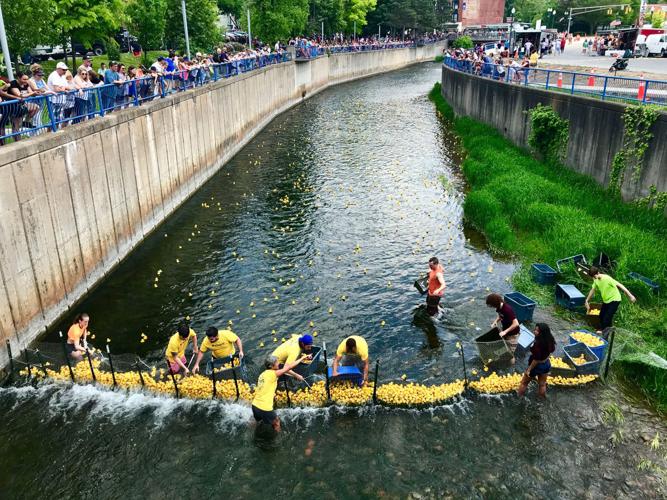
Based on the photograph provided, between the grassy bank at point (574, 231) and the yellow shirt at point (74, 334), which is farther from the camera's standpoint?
the grassy bank at point (574, 231)

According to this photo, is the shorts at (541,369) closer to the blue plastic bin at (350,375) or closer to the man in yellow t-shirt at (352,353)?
the man in yellow t-shirt at (352,353)

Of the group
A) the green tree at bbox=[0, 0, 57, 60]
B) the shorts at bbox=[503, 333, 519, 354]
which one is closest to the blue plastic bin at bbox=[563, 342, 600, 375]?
the shorts at bbox=[503, 333, 519, 354]

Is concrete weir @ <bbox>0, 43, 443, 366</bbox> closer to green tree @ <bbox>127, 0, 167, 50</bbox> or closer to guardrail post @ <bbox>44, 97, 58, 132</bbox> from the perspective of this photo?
guardrail post @ <bbox>44, 97, 58, 132</bbox>

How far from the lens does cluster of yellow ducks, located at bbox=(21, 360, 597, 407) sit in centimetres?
1220

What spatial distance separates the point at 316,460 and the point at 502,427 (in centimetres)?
393

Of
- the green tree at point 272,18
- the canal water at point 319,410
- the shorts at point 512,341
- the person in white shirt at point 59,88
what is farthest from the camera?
the green tree at point 272,18

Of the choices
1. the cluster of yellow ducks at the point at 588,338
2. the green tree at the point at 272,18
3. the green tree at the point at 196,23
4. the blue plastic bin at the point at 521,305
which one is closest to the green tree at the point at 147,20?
the green tree at the point at 196,23

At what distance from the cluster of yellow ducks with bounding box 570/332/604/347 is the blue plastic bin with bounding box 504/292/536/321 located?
1.28 metres

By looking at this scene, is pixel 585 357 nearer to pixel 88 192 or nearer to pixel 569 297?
pixel 569 297

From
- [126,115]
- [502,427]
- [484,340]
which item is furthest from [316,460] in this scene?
[126,115]

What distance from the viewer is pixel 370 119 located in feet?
156

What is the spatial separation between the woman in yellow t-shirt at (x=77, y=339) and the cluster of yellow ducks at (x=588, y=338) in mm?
12304

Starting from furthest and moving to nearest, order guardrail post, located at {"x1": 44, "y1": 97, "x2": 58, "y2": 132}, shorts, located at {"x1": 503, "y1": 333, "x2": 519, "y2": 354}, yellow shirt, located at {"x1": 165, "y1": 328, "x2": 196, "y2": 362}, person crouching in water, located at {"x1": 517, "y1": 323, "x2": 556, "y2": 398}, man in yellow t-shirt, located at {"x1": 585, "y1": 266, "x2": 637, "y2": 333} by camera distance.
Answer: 1. guardrail post, located at {"x1": 44, "y1": 97, "x2": 58, "y2": 132}
2. man in yellow t-shirt, located at {"x1": 585, "y1": 266, "x2": 637, "y2": 333}
3. shorts, located at {"x1": 503, "y1": 333, "x2": 519, "y2": 354}
4. yellow shirt, located at {"x1": 165, "y1": 328, "x2": 196, "y2": 362}
5. person crouching in water, located at {"x1": 517, "y1": 323, "x2": 556, "y2": 398}

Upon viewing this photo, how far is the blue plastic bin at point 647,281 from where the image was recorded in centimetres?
1512
